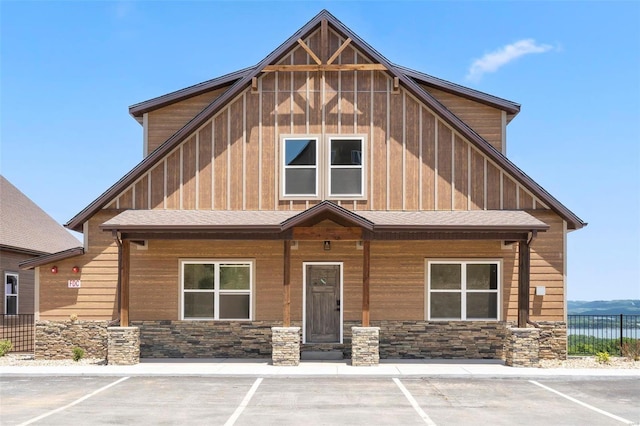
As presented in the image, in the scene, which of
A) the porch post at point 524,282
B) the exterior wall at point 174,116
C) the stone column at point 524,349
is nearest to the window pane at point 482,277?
the porch post at point 524,282

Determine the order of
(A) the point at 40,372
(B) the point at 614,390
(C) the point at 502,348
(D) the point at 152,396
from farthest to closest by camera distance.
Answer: (C) the point at 502,348 → (A) the point at 40,372 → (B) the point at 614,390 → (D) the point at 152,396

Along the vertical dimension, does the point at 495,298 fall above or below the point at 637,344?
above

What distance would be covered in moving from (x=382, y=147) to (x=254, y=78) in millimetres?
3841

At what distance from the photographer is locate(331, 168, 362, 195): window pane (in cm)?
1744

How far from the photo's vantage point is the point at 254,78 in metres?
17.2

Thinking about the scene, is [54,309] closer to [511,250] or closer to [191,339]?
[191,339]

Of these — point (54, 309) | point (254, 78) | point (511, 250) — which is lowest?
point (54, 309)

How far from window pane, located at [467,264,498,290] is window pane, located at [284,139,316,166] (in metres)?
5.13

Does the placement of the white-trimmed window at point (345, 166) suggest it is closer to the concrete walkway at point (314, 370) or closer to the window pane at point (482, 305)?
the window pane at point (482, 305)

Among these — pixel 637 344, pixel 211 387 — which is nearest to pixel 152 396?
pixel 211 387

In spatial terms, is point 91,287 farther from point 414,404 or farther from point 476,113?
point 476,113

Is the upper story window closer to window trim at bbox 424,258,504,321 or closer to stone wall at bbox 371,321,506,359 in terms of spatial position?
window trim at bbox 424,258,504,321

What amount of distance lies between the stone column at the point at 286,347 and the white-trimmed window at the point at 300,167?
381cm

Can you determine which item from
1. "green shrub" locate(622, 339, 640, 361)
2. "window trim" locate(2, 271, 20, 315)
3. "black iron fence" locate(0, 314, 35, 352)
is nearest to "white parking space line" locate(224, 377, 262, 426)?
"green shrub" locate(622, 339, 640, 361)
